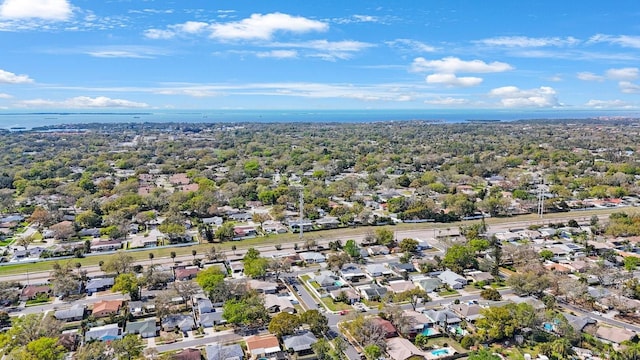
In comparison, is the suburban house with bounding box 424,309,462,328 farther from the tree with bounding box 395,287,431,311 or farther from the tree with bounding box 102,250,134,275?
the tree with bounding box 102,250,134,275

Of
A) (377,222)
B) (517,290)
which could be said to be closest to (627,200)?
(377,222)

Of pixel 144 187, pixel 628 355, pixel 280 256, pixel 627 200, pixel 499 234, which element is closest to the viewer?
pixel 628 355

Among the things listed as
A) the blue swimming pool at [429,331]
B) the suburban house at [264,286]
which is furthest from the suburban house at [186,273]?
the blue swimming pool at [429,331]

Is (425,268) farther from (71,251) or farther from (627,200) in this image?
(627,200)

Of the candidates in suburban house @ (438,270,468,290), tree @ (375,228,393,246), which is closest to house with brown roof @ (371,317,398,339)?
suburban house @ (438,270,468,290)

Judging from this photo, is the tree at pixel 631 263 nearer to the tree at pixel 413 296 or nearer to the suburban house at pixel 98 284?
the tree at pixel 413 296

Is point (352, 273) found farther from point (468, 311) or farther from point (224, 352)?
point (224, 352)
